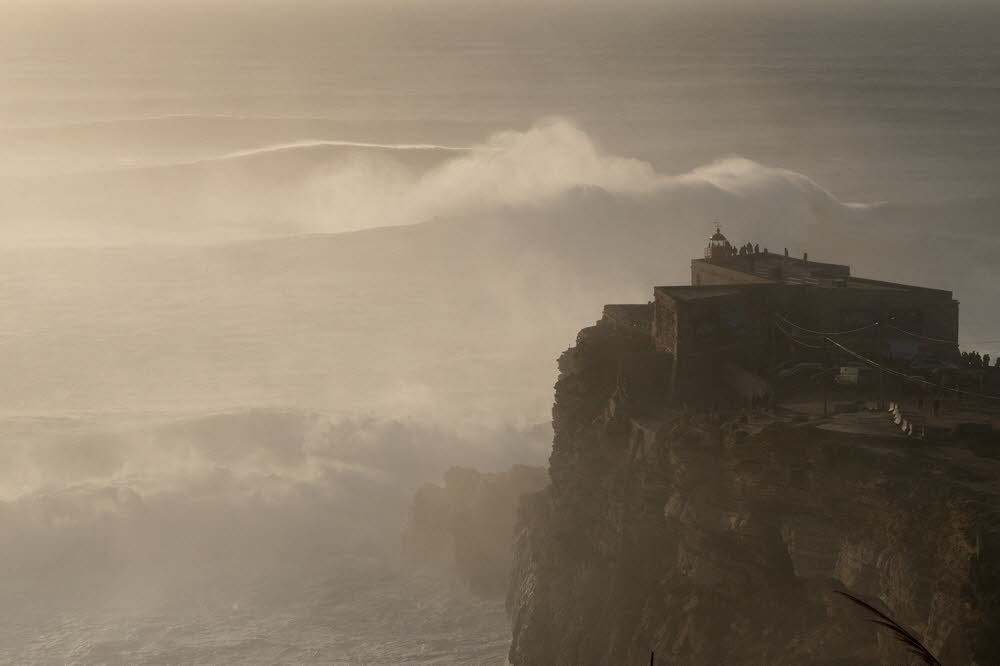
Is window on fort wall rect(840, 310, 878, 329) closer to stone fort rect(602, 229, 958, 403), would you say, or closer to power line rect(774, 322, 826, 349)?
stone fort rect(602, 229, 958, 403)

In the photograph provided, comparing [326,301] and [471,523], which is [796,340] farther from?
[326,301]

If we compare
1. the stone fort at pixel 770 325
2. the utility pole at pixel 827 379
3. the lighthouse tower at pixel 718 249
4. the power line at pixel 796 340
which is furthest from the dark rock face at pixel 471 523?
the utility pole at pixel 827 379

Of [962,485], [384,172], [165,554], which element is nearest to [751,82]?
[384,172]

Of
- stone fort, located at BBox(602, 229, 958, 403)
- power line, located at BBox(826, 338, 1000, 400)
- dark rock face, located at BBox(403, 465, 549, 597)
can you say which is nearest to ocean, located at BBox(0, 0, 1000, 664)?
dark rock face, located at BBox(403, 465, 549, 597)

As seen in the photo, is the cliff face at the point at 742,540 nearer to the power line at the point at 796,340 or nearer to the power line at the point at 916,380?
the power line at the point at 796,340

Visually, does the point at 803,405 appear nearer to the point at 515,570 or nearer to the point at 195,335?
the point at 515,570
